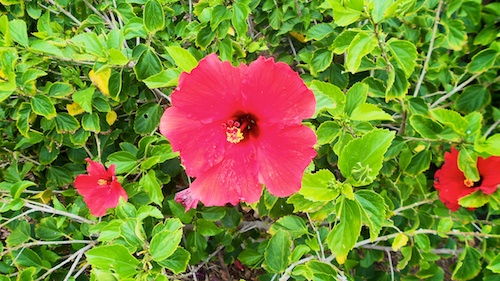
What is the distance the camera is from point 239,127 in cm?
94

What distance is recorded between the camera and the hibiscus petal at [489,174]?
133cm

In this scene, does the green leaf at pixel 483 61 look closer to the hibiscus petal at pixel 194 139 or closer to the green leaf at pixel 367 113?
the green leaf at pixel 367 113

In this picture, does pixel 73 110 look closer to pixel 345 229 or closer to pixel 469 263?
pixel 345 229

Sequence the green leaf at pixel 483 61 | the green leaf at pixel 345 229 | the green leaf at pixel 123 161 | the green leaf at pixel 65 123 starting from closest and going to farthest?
1. the green leaf at pixel 345 229
2. the green leaf at pixel 123 161
3. the green leaf at pixel 65 123
4. the green leaf at pixel 483 61

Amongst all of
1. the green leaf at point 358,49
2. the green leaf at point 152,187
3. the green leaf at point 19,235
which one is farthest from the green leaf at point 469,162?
the green leaf at point 19,235

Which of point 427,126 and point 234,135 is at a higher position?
point 234,135

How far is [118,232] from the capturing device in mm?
1099

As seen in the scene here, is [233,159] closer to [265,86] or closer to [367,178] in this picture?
[265,86]

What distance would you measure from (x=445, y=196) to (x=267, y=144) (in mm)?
956

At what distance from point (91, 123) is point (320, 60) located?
892 millimetres

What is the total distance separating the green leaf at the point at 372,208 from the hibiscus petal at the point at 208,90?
38 centimetres

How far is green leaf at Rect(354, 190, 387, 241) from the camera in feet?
3.03

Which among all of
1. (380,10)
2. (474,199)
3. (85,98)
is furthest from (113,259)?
(474,199)

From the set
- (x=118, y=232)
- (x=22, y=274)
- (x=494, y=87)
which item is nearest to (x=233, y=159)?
(x=118, y=232)
